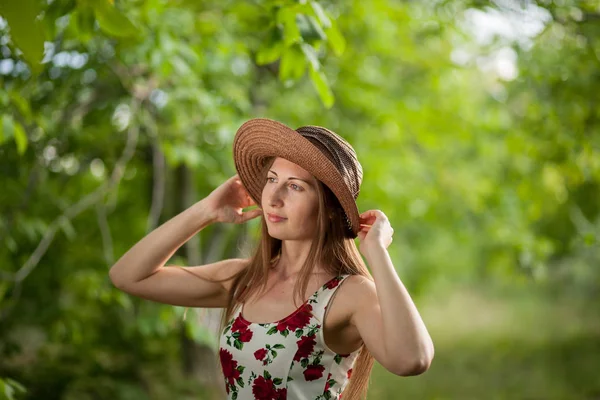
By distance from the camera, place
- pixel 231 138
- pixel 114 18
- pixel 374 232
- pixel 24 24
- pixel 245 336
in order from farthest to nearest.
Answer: pixel 231 138, pixel 245 336, pixel 374 232, pixel 114 18, pixel 24 24

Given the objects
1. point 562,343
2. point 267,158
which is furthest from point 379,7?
point 562,343

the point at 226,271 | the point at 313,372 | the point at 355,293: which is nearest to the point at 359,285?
the point at 355,293

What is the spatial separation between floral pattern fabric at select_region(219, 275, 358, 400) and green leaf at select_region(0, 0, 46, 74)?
1.20 metres

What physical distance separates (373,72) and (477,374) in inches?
241

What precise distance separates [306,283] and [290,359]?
9.1 inches

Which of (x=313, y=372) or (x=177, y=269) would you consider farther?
(x=177, y=269)

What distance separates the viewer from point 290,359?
2020mm

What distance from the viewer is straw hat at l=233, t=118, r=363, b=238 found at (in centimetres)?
207

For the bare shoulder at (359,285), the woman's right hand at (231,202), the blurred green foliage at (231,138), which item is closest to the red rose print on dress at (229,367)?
the bare shoulder at (359,285)

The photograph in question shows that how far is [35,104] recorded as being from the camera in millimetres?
5129

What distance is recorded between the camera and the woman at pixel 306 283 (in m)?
1.89

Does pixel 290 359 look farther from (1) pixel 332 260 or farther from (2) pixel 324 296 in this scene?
(1) pixel 332 260

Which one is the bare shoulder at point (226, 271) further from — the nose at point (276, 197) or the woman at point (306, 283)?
the nose at point (276, 197)

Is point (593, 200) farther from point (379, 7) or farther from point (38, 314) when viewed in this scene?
point (38, 314)
